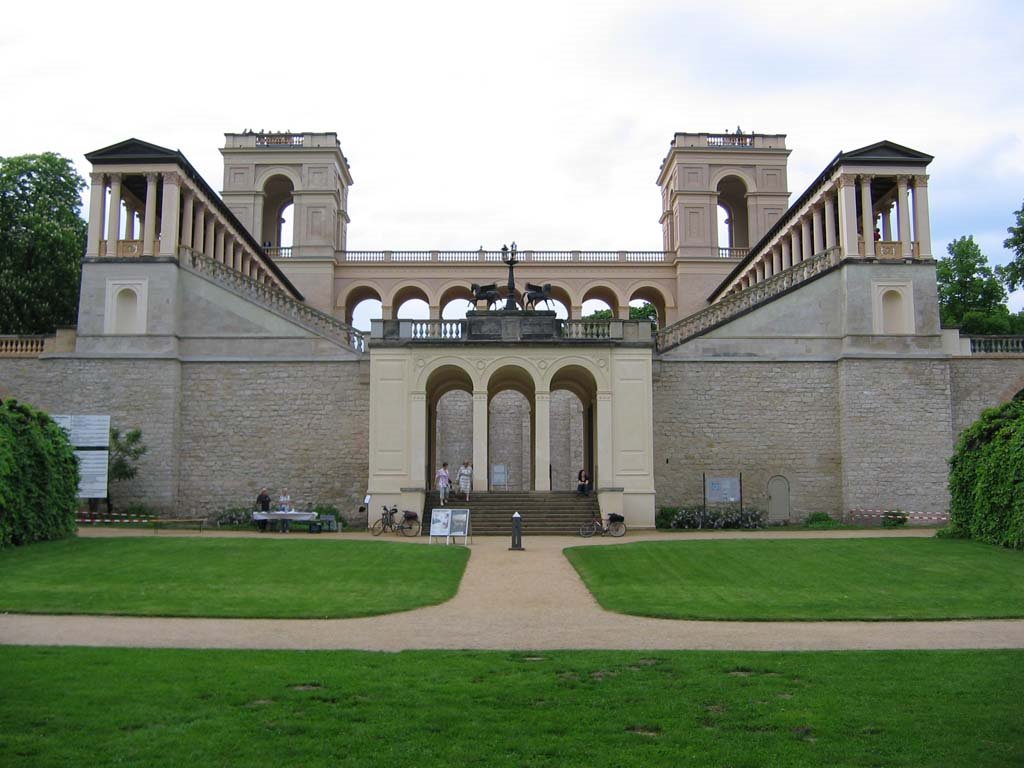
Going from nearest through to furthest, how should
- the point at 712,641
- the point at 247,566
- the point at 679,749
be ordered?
1. the point at 679,749
2. the point at 712,641
3. the point at 247,566

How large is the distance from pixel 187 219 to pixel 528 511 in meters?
17.4

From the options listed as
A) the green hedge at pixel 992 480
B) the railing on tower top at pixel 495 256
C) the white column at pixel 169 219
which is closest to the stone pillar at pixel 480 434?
the white column at pixel 169 219

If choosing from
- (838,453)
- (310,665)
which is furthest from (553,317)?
(310,665)

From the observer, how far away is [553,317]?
102 ft

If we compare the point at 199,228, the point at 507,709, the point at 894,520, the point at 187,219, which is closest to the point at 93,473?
the point at 187,219

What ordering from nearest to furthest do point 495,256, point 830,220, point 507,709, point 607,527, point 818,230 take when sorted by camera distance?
point 507,709 < point 607,527 < point 830,220 < point 818,230 < point 495,256

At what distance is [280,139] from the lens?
53.0m

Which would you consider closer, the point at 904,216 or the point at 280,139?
the point at 904,216

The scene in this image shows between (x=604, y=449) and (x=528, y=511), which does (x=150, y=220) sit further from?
(x=604, y=449)

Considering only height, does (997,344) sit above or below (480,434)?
above

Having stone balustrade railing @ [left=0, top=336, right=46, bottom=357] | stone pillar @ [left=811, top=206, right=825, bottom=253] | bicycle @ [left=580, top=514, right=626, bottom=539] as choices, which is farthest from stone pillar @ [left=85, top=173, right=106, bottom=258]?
stone pillar @ [left=811, top=206, right=825, bottom=253]

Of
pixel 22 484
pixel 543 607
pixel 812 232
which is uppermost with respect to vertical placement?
pixel 812 232

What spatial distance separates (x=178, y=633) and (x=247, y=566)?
6.36 meters

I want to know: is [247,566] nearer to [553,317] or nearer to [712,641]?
[712,641]
